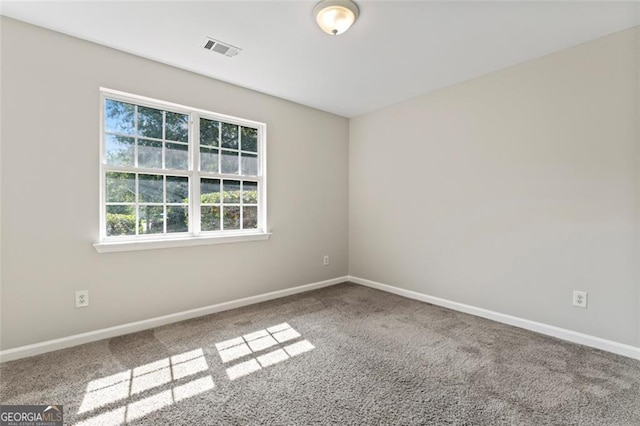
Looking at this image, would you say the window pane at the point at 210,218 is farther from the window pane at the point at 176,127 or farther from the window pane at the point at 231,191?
the window pane at the point at 176,127

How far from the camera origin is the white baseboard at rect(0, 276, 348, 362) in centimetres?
222

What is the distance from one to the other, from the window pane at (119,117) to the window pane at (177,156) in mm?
341

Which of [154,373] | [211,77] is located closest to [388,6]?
[211,77]

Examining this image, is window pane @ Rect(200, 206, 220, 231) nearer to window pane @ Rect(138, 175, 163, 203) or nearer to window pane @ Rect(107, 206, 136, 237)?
window pane @ Rect(138, 175, 163, 203)

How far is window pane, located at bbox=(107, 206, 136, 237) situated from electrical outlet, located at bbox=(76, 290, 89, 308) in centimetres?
50

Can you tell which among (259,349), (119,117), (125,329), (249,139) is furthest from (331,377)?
(119,117)

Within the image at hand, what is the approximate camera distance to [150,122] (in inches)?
112

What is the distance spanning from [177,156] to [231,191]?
66cm

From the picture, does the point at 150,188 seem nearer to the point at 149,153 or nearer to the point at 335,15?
the point at 149,153

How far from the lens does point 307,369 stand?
2.10 m

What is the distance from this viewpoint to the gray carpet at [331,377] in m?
1.64

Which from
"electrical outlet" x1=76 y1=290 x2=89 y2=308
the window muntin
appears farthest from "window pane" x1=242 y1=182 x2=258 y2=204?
"electrical outlet" x1=76 y1=290 x2=89 y2=308

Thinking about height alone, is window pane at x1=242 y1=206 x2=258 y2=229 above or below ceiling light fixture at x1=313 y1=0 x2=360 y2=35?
below

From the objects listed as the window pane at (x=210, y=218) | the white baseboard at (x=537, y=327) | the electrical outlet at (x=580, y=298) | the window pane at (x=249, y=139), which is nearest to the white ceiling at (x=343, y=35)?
the window pane at (x=249, y=139)
